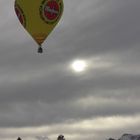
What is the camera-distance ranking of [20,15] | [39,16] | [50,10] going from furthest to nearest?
[20,15] → [50,10] → [39,16]

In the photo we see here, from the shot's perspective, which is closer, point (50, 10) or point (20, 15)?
point (50, 10)

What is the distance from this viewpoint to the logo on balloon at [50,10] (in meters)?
117

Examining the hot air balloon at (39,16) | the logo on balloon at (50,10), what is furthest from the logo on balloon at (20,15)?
the logo on balloon at (50,10)

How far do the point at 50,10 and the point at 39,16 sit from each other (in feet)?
7.15

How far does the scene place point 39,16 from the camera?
117 m

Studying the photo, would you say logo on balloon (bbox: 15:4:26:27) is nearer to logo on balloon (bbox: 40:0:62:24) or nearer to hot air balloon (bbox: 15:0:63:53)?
hot air balloon (bbox: 15:0:63:53)

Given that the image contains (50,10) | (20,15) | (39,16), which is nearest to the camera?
(39,16)

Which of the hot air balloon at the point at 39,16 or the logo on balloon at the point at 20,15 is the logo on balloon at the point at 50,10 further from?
the logo on balloon at the point at 20,15

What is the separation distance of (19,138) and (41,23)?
23.1 meters

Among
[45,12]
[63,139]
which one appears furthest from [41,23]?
[63,139]

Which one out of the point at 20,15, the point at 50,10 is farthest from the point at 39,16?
the point at 20,15

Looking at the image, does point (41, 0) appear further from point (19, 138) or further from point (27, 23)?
point (19, 138)

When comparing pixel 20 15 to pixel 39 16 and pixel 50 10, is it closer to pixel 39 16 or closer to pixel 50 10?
pixel 39 16

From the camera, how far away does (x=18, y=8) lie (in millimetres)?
119062
